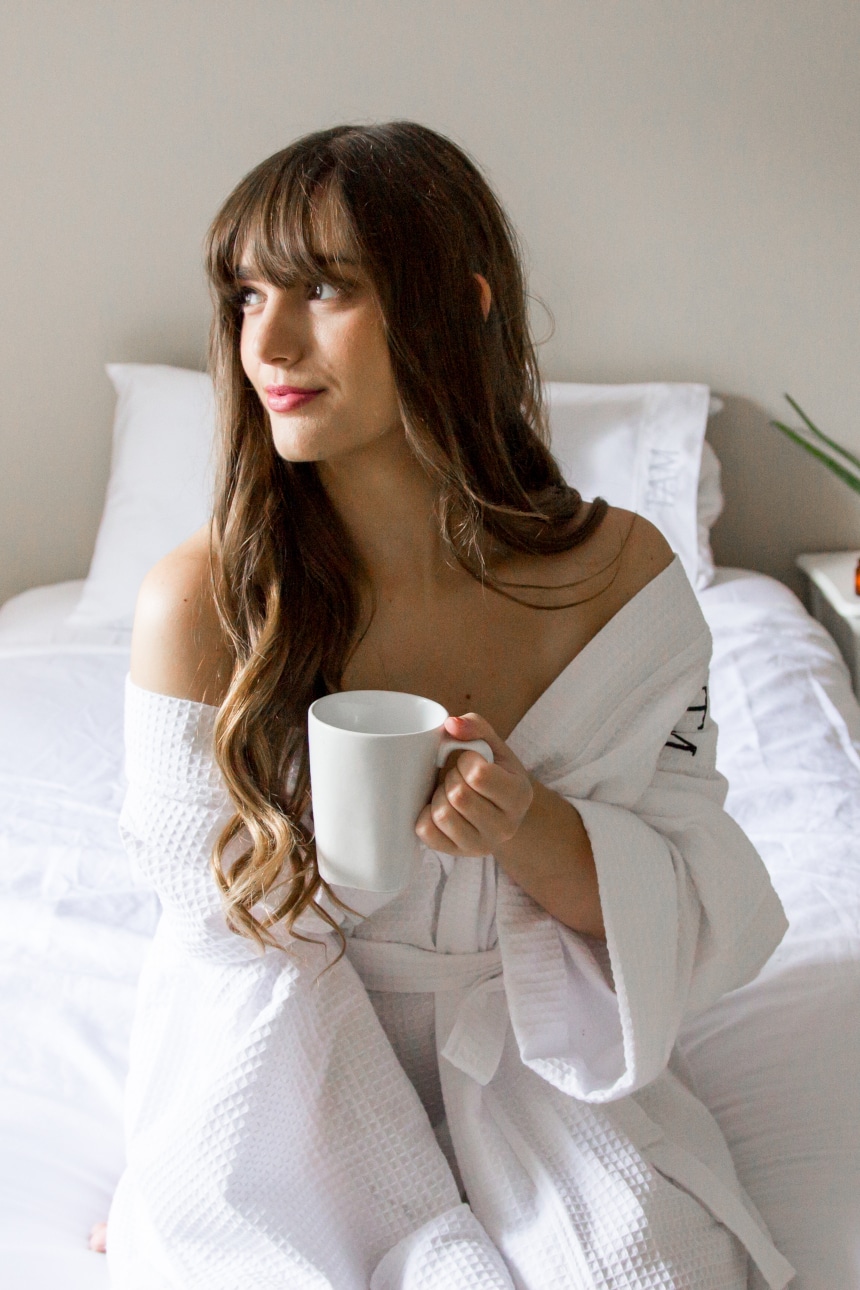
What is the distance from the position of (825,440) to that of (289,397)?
153cm

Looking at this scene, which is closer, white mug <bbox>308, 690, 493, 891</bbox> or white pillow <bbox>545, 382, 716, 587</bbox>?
white mug <bbox>308, 690, 493, 891</bbox>

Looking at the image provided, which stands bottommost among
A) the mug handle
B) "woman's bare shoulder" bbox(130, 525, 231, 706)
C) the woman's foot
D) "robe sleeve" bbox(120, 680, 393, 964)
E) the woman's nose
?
the woman's foot

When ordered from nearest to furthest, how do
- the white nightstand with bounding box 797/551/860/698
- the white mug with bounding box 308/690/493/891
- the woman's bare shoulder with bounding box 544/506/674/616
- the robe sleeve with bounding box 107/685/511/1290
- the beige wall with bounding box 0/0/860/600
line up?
the white mug with bounding box 308/690/493/891
the robe sleeve with bounding box 107/685/511/1290
the woman's bare shoulder with bounding box 544/506/674/616
the white nightstand with bounding box 797/551/860/698
the beige wall with bounding box 0/0/860/600

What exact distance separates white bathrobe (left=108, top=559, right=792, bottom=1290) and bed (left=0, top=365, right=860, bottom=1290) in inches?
3.0

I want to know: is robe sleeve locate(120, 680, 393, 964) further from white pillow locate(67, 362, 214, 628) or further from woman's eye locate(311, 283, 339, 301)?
white pillow locate(67, 362, 214, 628)

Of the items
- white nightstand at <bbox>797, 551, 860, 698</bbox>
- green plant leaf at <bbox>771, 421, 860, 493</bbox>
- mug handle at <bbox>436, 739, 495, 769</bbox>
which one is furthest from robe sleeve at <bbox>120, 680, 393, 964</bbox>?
green plant leaf at <bbox>771, 421, 860, 493</bbox>

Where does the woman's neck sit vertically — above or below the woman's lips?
below

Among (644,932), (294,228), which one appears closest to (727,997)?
(644,932)

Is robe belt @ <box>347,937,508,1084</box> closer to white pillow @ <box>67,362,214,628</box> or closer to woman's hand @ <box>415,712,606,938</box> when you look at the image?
woman's hand @ <box>415,712,606,938</box>

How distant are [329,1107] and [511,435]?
22.9 inches

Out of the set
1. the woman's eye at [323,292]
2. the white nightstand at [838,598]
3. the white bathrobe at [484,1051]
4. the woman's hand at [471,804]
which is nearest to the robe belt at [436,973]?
the white bathrobe at [484,1051]

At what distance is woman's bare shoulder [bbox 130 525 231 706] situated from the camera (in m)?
0.99

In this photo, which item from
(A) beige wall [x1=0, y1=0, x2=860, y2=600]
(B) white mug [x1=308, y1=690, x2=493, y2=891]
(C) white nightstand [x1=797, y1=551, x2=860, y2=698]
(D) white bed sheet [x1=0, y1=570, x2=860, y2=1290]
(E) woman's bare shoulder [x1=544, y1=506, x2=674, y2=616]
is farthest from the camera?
(A) beige wall [x1=0, y1=0, x2=860, y2=600]

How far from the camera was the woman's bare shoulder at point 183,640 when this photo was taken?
3.23 feet
